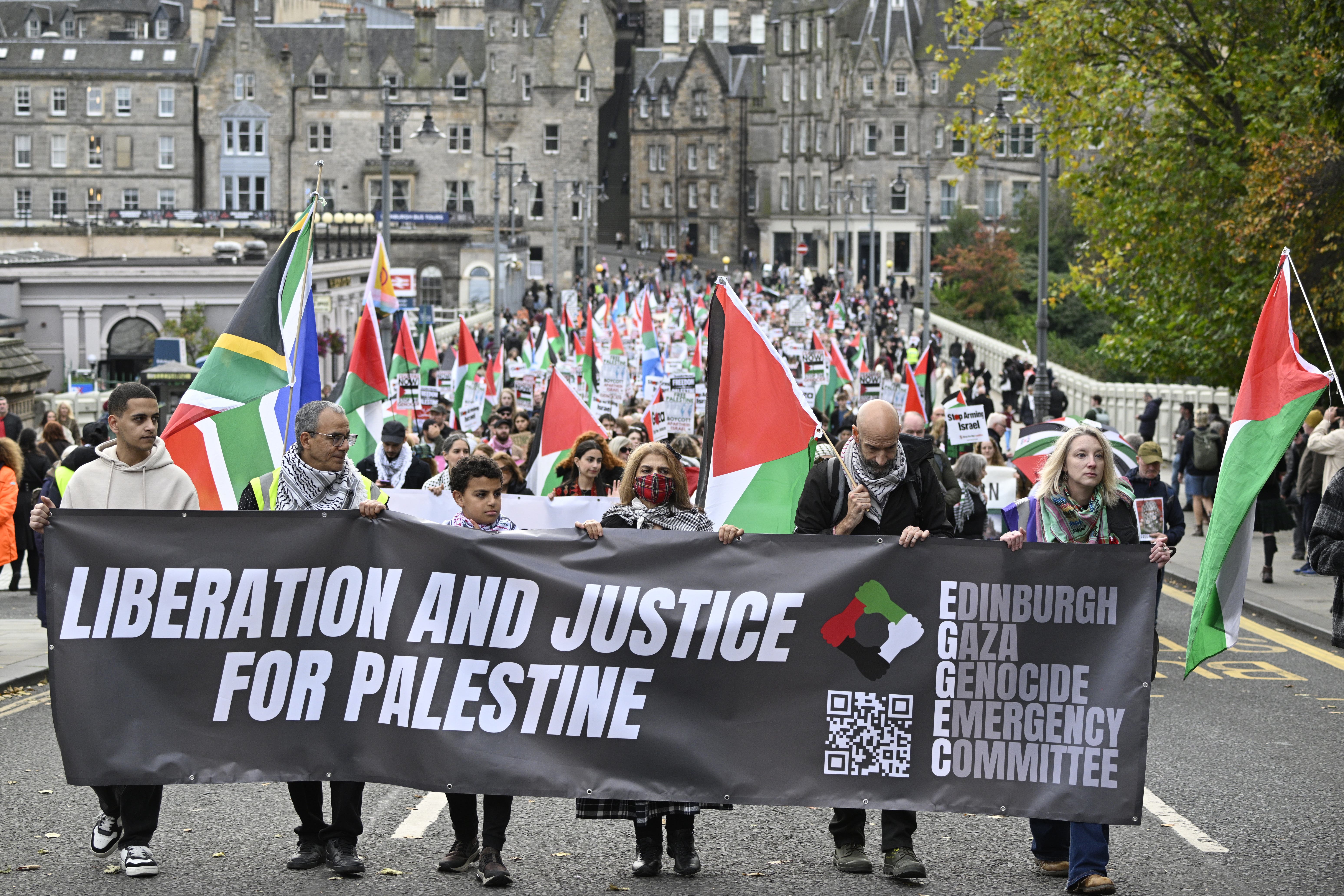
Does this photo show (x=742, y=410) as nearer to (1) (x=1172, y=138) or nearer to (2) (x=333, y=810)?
(2) (x=333, y=810)

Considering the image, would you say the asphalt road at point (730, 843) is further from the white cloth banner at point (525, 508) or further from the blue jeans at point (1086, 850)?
the white cloth banner at point (525, 508)

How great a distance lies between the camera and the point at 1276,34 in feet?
85.7

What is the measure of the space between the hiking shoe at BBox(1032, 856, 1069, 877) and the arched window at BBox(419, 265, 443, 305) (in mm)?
94143

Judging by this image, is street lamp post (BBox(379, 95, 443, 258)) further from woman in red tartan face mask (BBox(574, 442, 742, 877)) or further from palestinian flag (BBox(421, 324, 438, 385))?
woman in red tartan face mask (BBox(574, 442, 742, 877))

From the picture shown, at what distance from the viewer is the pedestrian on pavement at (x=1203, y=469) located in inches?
922

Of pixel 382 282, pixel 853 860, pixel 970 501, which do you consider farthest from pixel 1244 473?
pixel 382 282

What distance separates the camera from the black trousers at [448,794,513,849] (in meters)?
7.29

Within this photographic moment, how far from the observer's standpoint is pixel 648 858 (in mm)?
7387

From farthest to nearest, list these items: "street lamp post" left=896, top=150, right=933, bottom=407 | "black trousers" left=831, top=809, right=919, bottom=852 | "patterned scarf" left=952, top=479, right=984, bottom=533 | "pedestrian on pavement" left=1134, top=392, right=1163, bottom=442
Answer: "street lamp post" left=896, top=150, right=933, bottom=407 < "pedestrian on pavement" left=1134, top=392, right=1163, bottom=442 < "patterned scarf" left=952, top=479, right=984, bottom=533 < "black trousers" left=831, top=809, right=919, bottom=852

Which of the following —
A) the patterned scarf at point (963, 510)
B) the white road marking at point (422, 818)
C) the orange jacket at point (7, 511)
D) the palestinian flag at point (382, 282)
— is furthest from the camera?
the palestinian flag at point (382, 282)

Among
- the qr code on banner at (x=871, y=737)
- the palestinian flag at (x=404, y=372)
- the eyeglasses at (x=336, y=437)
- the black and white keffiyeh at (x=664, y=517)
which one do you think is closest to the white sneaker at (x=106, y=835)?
the eyeglasses at (x=336, y=437)

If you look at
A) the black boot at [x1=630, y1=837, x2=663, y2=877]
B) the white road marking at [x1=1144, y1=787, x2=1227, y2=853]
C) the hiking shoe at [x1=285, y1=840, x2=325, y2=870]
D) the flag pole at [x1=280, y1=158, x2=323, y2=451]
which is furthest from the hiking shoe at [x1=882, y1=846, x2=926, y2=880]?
the flag pole at [x1=280, y1=158, x2=323, y2=451]

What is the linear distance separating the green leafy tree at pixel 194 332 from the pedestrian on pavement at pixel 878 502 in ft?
177

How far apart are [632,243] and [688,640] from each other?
127 metres
